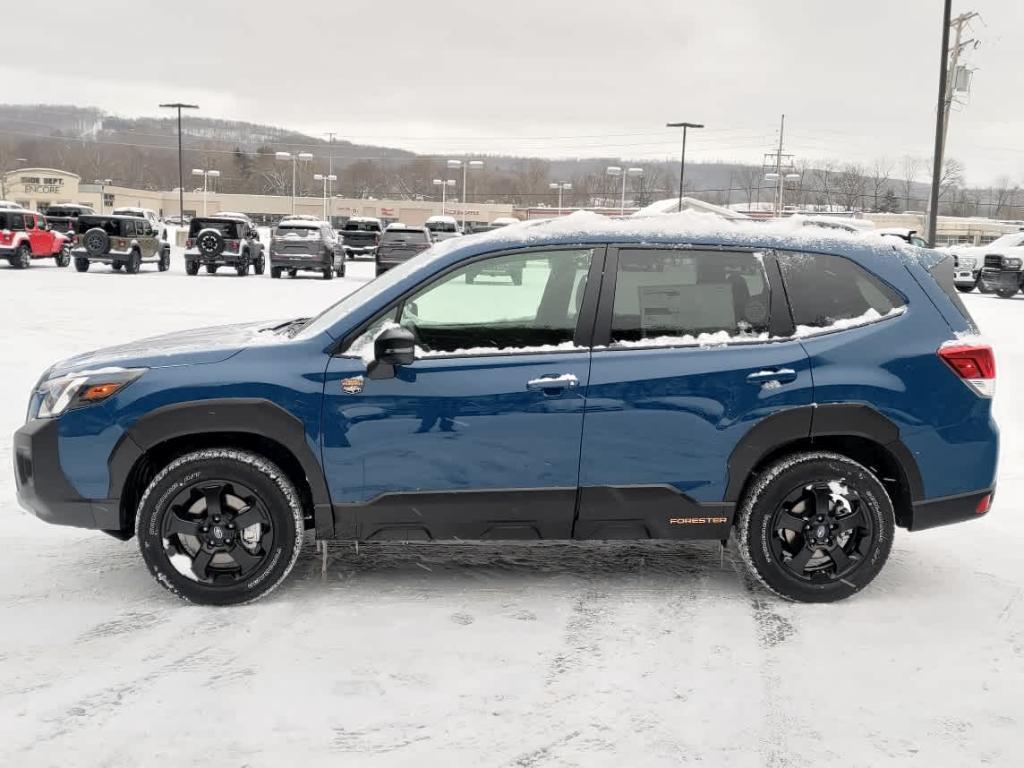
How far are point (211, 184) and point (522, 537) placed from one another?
17373cm

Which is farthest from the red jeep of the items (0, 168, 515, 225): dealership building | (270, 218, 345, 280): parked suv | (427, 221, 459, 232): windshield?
(0, 168, 515, 225): dealership building

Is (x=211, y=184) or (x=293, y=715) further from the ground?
(x=211, y=184)

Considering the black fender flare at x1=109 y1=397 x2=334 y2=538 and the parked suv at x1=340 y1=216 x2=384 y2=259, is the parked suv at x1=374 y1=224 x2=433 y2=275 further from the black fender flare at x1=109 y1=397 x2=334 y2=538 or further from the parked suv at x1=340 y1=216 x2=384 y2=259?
the black fender flare at x1=109 y1=397 x2=334 y2=538

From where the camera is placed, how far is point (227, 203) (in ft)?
487

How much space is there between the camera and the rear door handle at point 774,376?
14.6ft

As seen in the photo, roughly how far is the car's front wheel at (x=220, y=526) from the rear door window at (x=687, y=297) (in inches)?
66.3

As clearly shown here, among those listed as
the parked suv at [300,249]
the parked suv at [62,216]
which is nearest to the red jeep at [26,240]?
the parked suv at [300,249]

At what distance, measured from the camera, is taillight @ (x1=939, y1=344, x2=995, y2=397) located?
455 cm

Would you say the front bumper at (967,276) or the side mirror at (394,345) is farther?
the front bumper at (967,276)

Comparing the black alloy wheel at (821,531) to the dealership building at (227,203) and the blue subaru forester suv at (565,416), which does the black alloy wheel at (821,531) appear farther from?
the dealership building at (227,203)

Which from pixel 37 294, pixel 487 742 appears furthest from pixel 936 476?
pixel 37 294

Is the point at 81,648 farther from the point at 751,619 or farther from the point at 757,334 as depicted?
the point at 757,334

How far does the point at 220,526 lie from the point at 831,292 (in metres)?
2.97

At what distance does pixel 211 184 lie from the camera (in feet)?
549
